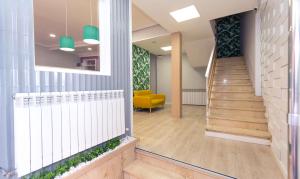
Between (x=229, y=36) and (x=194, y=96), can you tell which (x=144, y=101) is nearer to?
(x=194, y=96)

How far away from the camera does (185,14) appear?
10.9ft

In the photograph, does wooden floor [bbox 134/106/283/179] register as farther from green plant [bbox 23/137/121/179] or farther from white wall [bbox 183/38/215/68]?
white wall [bbox 183/38/215/68]

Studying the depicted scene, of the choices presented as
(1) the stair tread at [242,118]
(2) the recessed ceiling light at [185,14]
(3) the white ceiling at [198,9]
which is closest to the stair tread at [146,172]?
(1) the stair tread at [242,118]

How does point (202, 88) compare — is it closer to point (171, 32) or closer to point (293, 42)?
point (171, 32)

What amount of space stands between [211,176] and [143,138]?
138 cm

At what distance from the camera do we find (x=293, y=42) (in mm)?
988

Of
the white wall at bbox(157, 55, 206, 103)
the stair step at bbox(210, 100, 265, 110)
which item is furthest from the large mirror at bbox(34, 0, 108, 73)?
the white wall at bbox(157, 55, 206, 103)

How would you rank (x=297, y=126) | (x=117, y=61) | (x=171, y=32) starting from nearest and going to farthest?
(x=297, y=126)
(x=117, y=61)
(x=171, y=32)

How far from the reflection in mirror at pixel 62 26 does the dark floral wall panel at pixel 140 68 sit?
1.61 metres

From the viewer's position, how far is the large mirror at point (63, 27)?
95.7 inches

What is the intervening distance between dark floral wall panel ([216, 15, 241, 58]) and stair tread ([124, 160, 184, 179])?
5806 mm

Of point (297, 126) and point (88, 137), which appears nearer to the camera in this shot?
point (297, 126)

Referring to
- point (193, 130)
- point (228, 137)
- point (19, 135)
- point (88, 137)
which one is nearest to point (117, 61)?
point (88, 137)

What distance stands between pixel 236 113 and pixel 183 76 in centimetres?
451
